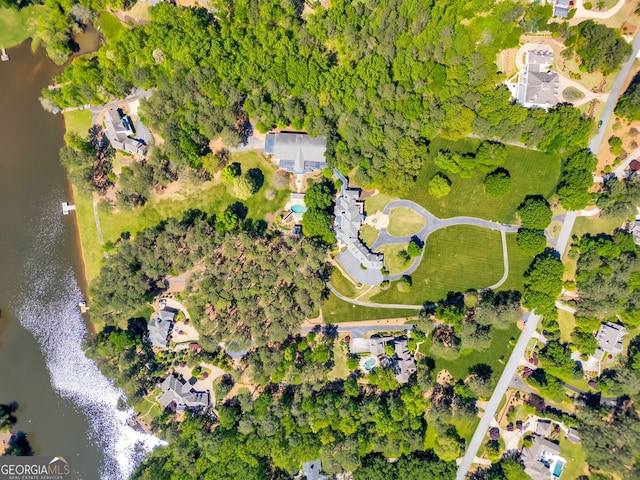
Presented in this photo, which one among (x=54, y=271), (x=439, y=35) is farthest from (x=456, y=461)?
(x=54, y=271)

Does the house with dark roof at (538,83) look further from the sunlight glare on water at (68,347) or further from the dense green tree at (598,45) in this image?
the sunlight glare on water at (68,347)

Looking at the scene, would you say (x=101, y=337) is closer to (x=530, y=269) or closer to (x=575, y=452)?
(x=530, y=269)

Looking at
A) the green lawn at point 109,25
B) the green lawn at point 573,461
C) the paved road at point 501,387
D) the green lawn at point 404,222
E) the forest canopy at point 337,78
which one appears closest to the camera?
the forest canopy at point 337,78

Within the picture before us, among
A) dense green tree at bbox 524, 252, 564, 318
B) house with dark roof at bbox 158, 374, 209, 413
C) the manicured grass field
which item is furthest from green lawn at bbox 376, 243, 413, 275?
house with dark roof at bbox 158, 374, 209, 413

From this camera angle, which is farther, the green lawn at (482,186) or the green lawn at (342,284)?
the green lawn at (342,284)

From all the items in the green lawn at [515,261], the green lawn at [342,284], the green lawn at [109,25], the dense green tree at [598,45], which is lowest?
the green lawn at [342,284]

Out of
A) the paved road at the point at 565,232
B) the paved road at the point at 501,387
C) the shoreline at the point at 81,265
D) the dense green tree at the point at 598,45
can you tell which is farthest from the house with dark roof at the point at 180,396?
the dense green tree at the point at 598,45
